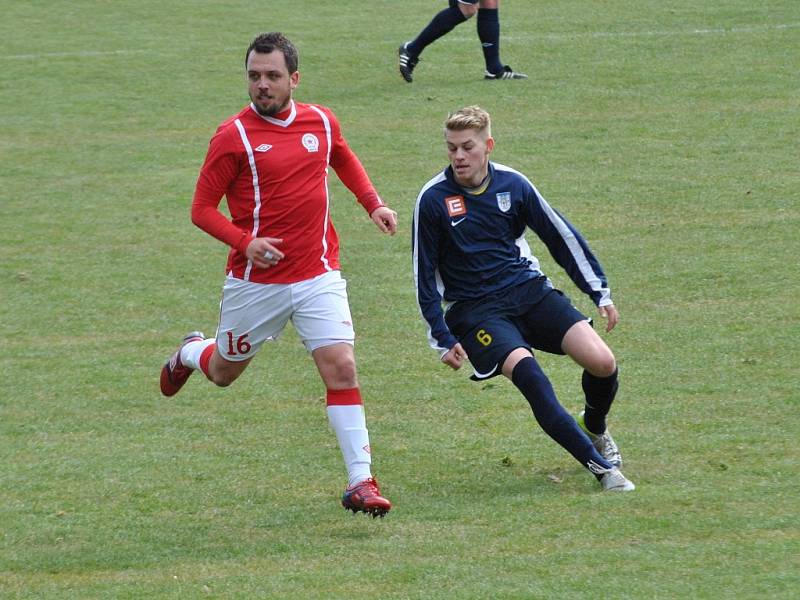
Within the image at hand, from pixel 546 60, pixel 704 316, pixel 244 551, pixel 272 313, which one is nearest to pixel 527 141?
pixel 546 60

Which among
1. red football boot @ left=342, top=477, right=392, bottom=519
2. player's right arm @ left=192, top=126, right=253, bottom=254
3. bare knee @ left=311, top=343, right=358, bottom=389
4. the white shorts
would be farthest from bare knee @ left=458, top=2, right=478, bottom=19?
red football boot @ left=342, top=477, right=392, bottom=519

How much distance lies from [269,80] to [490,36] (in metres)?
10.0

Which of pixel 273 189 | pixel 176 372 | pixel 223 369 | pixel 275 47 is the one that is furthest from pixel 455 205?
pixel 176 372

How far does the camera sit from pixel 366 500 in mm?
6355

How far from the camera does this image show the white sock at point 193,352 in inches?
304

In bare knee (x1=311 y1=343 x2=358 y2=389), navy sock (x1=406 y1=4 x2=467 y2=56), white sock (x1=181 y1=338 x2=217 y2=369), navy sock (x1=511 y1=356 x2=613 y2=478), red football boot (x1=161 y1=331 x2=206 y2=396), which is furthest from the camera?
navy sock (x1=406 y1=4 x2=467 y2=56)

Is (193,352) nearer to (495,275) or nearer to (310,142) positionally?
(310,142)

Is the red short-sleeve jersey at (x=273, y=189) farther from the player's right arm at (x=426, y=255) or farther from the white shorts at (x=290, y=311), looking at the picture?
the player's right arm at (x=426, y=255)

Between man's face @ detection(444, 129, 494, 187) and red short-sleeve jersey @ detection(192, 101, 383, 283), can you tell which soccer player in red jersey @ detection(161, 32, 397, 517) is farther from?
man's face @ detection(444, 129, 494, 187)

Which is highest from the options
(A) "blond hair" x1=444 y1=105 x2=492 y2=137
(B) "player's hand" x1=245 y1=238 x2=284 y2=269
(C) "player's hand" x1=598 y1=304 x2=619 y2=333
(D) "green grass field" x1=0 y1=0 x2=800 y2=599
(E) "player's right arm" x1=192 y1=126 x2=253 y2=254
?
(A) "blond hair" x1=444 y1=105 x2=492 y2=137

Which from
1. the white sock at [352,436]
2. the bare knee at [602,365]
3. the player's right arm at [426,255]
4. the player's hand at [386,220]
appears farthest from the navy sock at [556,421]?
the player's hand at [386,220]

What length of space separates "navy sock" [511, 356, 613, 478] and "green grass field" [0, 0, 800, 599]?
17 cm

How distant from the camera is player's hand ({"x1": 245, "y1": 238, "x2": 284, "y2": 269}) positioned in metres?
6.38

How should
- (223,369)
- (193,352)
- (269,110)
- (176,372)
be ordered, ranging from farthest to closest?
(176,372)
(193,352)
(223,369)
(269,110)
